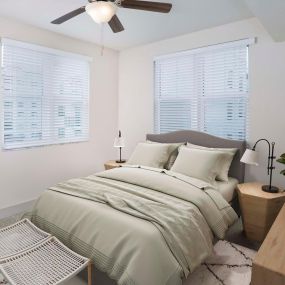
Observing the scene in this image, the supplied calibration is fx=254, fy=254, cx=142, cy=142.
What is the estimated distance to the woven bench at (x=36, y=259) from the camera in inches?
63.4

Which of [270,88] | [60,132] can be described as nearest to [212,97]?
[270,88]

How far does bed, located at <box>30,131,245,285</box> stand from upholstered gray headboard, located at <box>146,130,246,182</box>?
0.80m

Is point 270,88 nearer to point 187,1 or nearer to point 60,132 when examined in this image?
point 187,1

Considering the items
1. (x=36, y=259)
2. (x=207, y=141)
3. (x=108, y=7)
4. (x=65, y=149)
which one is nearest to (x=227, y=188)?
(x=207, y=141)

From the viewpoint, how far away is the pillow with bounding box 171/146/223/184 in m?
2.85

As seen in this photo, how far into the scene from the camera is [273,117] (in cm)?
303

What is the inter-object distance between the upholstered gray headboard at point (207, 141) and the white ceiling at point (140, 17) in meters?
1.44

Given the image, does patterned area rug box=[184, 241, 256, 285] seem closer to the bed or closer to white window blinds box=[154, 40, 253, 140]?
the bed

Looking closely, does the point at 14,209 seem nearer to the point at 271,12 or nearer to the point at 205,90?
the point at 205,90

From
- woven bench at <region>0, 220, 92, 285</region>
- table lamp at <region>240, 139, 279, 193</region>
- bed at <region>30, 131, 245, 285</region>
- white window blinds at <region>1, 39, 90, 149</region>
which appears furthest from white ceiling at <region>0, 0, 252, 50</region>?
woven bench at <region>0, 220, 92, 285</region>

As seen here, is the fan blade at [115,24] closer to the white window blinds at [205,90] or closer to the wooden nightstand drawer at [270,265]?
the white window blinds at [205,90]

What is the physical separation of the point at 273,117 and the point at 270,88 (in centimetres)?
35

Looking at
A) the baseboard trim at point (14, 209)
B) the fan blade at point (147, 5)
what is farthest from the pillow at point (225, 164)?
the baseboard trim at point (14, 209)

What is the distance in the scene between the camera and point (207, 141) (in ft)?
11.2
